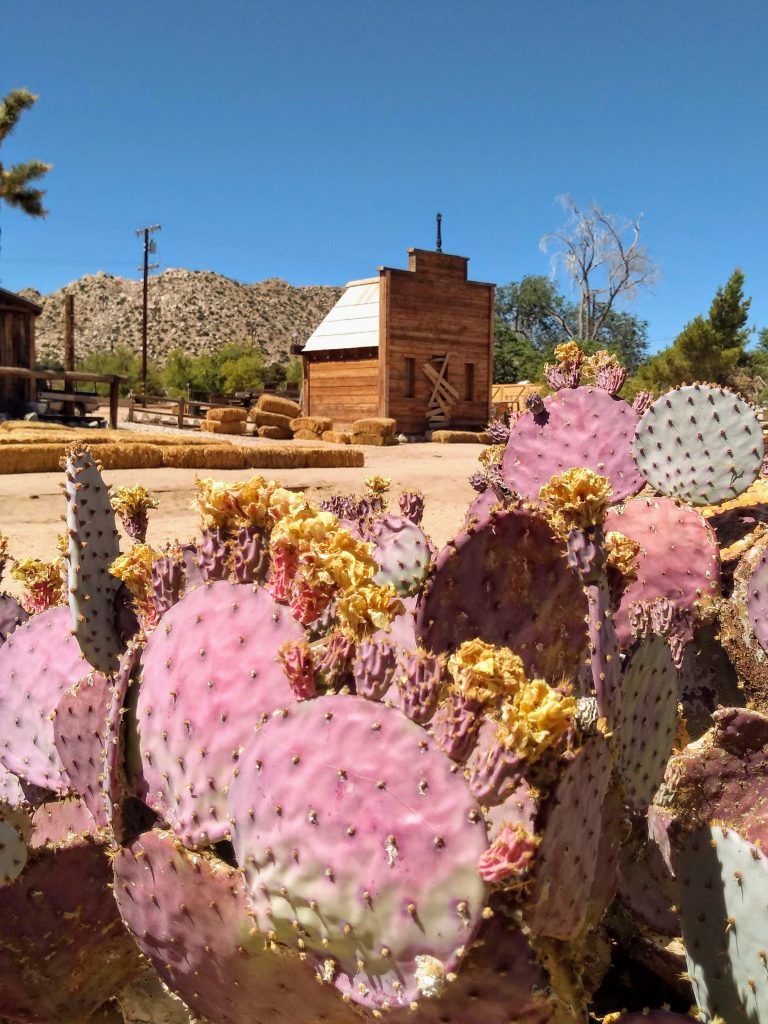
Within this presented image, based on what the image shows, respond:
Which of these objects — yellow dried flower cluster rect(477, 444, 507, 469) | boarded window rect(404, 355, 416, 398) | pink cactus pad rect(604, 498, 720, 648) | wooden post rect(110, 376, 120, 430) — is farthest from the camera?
boarded window rect(404, 355, 416, 398)

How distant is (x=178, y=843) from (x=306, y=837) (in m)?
0.32

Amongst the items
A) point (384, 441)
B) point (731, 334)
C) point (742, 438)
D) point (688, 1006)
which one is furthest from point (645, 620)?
point (731, 334)

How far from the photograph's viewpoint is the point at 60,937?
1522mm

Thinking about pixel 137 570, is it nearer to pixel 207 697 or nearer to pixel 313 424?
pixel 207 697

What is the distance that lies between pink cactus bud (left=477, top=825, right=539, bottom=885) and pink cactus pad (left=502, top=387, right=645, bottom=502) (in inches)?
119

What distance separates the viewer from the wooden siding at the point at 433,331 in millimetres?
24938

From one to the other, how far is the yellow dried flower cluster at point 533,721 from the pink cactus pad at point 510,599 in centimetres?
69

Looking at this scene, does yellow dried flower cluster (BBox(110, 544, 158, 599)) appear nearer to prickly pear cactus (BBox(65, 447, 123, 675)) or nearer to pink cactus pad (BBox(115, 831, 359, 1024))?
prickly pear cactus (BBox(65, 447, 123, 675))

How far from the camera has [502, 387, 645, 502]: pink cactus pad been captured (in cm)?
397

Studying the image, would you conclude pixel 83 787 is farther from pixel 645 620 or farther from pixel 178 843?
pixel 645 620

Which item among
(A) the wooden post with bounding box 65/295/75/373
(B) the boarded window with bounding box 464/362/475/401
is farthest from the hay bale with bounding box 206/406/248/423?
(B) the boarded window with bounding box 464/362/475/401

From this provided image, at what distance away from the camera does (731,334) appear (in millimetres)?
30984

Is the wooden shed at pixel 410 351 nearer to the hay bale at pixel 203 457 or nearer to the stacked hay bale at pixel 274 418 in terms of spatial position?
the stacked hay bale at pixel 274 418

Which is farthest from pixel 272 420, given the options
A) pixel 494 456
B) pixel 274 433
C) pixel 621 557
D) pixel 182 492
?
pixel 621 557
